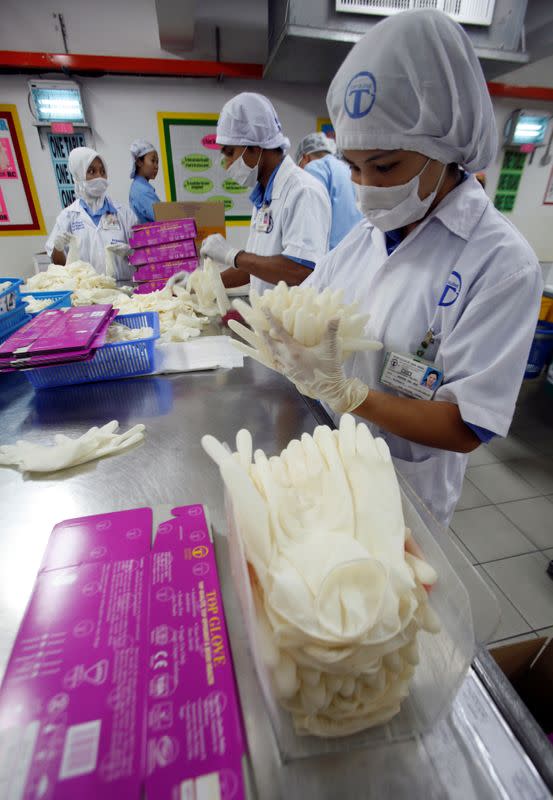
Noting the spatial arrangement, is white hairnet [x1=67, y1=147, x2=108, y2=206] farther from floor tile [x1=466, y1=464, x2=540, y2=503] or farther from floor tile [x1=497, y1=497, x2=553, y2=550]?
floor tile [x1=497, y1=497, x2=553, y2=550]

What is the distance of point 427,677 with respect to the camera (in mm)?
541

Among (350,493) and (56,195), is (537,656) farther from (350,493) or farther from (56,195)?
(56,195)

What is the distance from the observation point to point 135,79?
14.5 feet

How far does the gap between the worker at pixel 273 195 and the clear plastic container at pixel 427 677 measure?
1.70m

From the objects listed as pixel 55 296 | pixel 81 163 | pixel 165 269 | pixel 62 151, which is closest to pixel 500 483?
pixel 165 269

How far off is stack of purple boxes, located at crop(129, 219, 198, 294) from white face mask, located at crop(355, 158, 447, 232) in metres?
1.87

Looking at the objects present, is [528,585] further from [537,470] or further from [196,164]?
[196,164]

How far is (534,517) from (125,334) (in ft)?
8.65

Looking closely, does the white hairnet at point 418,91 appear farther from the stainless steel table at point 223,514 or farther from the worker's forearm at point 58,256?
the worker's forearm at point 58,256

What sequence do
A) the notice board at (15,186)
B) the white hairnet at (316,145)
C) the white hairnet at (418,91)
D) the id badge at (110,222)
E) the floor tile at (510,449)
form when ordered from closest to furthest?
the white hairnet at (418,91) < the floor tile at (510,449) < the id badge at (110,222) < the white hairnet at (316,145) < the notice board at (15,186)

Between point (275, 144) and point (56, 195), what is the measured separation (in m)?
3.90

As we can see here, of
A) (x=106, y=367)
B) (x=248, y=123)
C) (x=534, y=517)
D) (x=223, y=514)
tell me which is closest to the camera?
(x=223, y=514)

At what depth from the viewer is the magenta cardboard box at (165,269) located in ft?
8.84

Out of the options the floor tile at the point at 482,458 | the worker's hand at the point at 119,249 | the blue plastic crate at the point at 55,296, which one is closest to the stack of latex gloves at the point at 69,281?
the blue plastic crate at the point at 55,296
